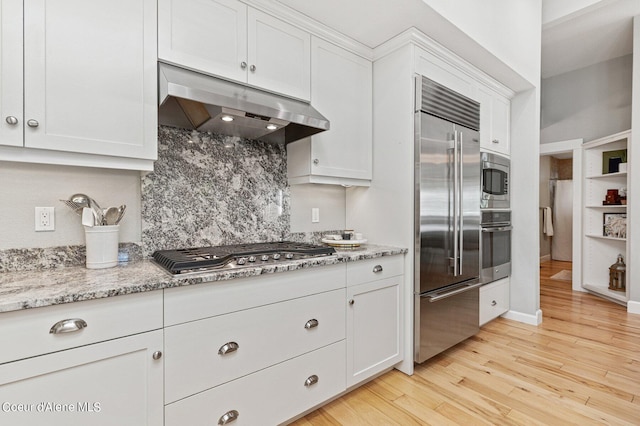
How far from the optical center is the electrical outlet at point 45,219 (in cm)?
150

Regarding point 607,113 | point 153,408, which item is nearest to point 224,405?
point 153,408

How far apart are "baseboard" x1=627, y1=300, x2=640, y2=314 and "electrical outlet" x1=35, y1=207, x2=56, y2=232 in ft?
18.0

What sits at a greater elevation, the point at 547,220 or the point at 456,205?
the point at 456,205

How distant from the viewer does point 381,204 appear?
7.98 feet

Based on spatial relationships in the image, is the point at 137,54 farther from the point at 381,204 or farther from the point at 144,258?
the point at 381,204

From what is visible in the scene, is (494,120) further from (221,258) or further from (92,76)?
(92,76)

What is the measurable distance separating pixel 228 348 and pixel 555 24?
4852mm

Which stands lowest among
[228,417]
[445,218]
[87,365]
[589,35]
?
[228,417]

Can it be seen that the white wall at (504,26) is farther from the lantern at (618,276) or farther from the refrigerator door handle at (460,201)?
the lantern at (618,276)

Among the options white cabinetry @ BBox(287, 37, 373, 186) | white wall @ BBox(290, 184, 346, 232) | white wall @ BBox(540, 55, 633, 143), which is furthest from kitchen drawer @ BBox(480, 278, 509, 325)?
white wall @ BBox(540, 55, 633, 143)

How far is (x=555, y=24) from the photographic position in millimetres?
3668

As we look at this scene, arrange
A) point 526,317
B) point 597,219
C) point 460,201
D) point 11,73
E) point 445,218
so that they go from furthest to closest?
point 597,219 → point 526,317 → point 460,201 → point 445,218 → point 11,73

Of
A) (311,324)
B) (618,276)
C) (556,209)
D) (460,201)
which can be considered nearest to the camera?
(311,324)

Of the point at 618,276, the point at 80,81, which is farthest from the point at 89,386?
the point at 618,276
